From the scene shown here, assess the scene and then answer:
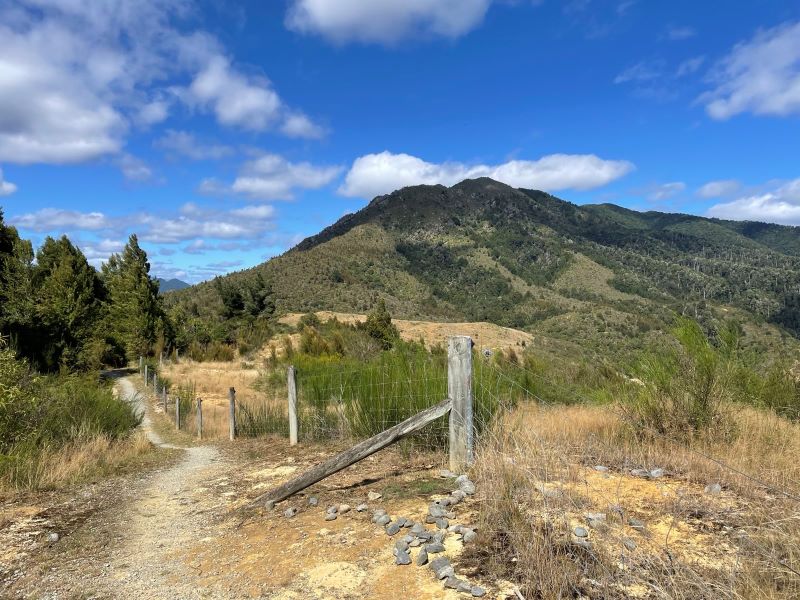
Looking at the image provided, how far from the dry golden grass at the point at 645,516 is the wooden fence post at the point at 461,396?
243 mm

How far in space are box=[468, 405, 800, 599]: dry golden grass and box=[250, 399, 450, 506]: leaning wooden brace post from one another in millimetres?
669

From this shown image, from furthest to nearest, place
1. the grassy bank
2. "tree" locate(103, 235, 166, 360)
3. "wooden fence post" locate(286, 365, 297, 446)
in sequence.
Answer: "tree" locate(103, 235, 166, 360) → "wooden fence post" locate(286, 365, 297, 446) → the grassy bank

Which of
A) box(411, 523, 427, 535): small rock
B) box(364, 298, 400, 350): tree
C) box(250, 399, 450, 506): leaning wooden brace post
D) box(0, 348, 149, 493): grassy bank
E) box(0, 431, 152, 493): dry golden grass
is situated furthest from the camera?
box(364, 298, 400, 350): tree

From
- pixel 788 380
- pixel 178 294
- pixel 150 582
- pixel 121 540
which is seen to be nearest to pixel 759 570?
pixel 150 582

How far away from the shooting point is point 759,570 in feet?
8.52

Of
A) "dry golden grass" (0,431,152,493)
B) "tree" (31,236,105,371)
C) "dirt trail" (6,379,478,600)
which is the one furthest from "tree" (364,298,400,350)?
"dirt trail" (6,379,478,600)

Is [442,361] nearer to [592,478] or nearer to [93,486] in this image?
[592,478]

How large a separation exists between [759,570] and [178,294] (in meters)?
76.2

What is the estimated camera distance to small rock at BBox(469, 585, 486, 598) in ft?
9.52

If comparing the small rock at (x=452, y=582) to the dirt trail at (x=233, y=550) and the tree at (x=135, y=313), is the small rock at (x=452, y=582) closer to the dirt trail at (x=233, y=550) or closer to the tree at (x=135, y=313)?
the dirt trail at (x=233, y=550)

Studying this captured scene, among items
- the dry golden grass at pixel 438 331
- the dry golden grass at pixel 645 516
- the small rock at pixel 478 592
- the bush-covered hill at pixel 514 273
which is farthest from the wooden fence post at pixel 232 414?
the bush-covered hill at pixel 514 273

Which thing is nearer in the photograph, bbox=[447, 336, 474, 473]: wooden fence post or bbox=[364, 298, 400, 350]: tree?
bbox=[447, 336, 474, 473]: wooden fence post

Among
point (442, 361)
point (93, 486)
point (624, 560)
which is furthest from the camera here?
point (442, 361)

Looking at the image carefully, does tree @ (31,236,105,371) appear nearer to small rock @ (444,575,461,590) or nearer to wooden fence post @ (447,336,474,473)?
wooden fence post @ (447,336,474,473)
